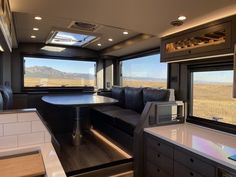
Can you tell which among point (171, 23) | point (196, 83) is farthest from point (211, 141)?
point (171, 23)

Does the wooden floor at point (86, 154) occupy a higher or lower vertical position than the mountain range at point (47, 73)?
lower

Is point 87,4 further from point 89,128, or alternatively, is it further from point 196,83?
point 89,128

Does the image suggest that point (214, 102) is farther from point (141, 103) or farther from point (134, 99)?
point (134, 99)

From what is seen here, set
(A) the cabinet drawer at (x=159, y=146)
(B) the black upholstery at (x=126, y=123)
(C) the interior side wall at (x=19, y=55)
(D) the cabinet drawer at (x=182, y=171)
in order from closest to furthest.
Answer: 1. (D) the cabinet drawer at (x=182, y=171)
2. (A) the cabinet drawer at (x=159, y=146)
3. (B) the black upholstery at (x=126, y=123)
4. (C) the interior side wall at (x=19, y=55)

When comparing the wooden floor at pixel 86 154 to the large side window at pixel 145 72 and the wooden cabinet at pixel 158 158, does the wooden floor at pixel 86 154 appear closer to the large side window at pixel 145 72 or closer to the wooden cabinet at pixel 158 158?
the wooden cabinet at pixel 158 158

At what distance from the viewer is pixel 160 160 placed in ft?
6.37

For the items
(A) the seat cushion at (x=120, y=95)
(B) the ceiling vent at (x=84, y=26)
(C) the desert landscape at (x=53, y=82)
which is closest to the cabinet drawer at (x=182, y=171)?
(B) the ceiling vent at (x=84, y=26)

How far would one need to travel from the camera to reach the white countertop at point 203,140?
1432 mm

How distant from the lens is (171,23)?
2133 mm

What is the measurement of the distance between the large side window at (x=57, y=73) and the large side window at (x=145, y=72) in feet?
3.72

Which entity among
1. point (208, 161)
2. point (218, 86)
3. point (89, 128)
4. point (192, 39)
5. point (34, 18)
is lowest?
point (89, 128)

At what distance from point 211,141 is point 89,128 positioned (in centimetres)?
311

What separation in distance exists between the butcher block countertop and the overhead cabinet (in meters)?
1.94

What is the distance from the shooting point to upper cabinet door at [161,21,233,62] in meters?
1.84
